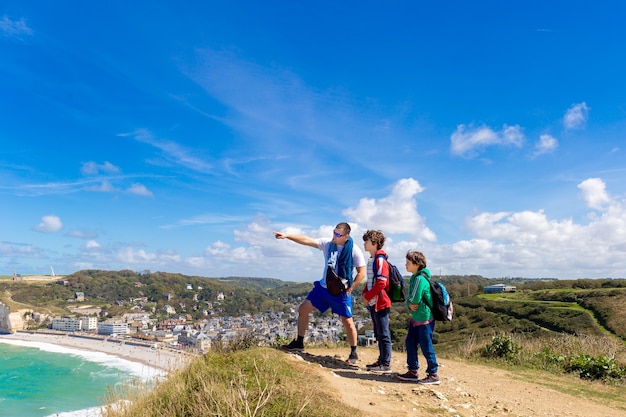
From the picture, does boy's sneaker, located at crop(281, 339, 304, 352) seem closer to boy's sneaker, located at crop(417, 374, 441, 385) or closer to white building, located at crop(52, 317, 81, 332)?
boy's sneaker, located at crop(417, 374, 441, 385)

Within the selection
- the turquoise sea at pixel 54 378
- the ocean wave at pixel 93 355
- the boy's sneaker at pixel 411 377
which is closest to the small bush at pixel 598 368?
the boy's sneaker at pixel 411 377

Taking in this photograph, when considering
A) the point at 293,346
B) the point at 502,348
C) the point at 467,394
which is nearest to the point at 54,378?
the point at 293,346

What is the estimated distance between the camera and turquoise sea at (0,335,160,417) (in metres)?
28.3

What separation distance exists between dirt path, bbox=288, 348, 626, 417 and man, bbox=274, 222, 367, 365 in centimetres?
82

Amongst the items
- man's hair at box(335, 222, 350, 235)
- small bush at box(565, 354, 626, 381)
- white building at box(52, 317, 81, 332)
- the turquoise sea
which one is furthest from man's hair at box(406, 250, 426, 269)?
white building at box(52, 317, 81, 332)

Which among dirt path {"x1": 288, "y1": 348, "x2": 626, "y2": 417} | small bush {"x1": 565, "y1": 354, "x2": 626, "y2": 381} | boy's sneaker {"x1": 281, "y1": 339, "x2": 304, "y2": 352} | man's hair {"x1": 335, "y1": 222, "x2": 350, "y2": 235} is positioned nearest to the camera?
dirt path {"x1": 288, "y1": 348, "x2": 626, "y2": 417}

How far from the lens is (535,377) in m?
7.46

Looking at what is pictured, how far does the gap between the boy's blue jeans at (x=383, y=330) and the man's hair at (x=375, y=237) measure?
96 centimetres

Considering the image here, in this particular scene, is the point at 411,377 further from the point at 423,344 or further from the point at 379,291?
the point at 379,291

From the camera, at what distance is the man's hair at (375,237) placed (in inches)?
243

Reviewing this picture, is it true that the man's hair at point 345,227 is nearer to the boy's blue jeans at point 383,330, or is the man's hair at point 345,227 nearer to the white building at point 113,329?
the boy's blue jeans at point 383,330

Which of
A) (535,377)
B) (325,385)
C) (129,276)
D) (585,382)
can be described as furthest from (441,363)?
(129,276)

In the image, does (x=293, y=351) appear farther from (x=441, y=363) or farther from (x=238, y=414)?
(x=238, y=414)

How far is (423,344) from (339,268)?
1596 millimetres
